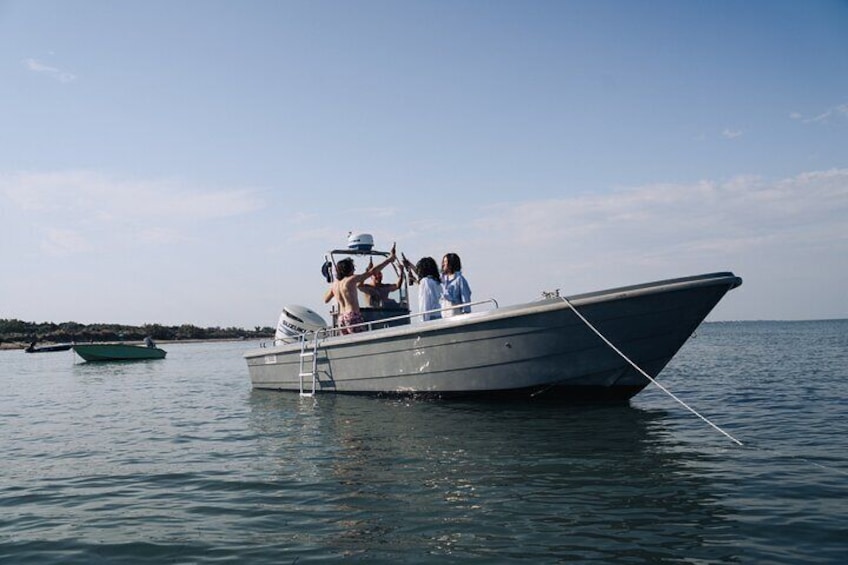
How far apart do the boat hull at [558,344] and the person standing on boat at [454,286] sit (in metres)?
0.68

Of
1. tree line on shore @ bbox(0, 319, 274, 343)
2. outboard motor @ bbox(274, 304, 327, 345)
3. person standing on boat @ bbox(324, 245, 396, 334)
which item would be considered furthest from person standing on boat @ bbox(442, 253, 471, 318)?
tree line on shore @ bbox(0, 319, 274, 343)

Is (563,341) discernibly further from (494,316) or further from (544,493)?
(544,493)

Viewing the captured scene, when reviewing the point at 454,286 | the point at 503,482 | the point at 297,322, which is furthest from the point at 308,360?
the point at 503,482

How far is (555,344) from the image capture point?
354 inches

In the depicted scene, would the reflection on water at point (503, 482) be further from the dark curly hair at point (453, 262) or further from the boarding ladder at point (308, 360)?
the boarding ladder at point (308, 360)

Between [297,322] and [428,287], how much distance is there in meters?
4.54

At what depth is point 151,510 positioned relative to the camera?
5016mm

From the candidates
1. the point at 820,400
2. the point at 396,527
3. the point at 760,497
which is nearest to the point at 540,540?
the point at 396,527

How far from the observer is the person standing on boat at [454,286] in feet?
33.5

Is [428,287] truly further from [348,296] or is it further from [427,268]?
[348,296]

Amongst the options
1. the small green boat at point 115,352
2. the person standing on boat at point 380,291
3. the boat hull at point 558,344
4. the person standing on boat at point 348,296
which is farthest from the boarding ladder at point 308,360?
the small green boat at point 115,352

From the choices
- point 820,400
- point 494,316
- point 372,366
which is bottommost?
point 820,400

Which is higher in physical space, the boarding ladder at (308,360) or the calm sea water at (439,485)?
the boarding ladder at (308,360)

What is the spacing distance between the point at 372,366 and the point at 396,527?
22.1ft
